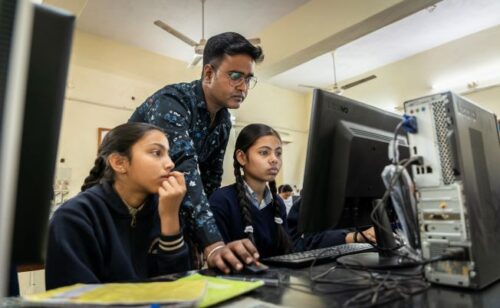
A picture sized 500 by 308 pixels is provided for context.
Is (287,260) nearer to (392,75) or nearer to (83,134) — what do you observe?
(83,134)

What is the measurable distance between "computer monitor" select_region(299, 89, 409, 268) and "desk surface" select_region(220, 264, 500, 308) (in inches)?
6.6

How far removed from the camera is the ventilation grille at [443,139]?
2.01 feet

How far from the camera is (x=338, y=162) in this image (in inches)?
31.1

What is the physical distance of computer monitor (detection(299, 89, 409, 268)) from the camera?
76 centimetres

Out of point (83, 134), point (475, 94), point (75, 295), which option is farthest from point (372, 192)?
point (475, 94)

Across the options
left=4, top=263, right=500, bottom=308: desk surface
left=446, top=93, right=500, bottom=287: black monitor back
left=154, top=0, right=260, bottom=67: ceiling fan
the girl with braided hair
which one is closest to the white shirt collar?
the girl with braided hair

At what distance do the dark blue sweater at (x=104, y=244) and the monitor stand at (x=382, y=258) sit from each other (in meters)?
0.42

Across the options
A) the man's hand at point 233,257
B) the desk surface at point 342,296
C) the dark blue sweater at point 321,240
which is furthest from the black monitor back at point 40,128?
the dark blue sweater at point 321,240

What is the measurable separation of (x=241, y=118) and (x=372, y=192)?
549cm

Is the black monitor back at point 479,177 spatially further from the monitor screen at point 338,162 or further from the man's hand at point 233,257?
the man's hand at point 233,257

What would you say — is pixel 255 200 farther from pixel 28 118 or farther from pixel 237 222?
pixel 28 118

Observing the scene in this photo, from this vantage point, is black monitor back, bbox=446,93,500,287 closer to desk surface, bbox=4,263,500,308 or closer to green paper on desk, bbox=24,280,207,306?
desk surface, bbox=4,263,500,308

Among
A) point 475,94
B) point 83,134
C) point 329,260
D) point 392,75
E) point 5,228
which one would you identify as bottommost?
point 329,260

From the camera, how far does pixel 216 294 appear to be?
1.68 ft
